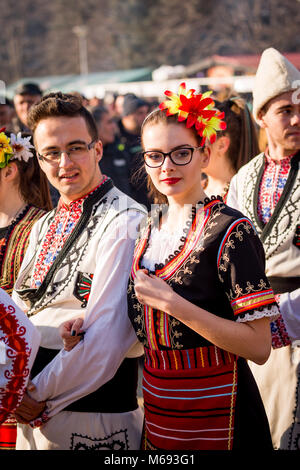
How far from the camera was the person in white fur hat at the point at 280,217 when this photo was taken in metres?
2.71

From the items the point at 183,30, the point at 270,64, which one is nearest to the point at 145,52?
the point at 183,30

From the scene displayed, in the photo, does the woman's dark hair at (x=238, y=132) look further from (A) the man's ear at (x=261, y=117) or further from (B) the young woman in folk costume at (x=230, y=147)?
(A) the man's ear at (x=261, y=117)

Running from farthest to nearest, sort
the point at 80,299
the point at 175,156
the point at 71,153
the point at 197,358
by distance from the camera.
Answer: the point at 71,153 < the point at 80,299 < the point at 175,156 < the point at 197,358

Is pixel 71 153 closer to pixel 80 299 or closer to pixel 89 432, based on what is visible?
pixel 80 299

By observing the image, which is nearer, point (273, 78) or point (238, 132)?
point (273, 78)

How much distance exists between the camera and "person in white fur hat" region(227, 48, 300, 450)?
8.89ft

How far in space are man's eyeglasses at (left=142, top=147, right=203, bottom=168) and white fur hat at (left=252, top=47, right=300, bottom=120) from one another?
1.03 meters

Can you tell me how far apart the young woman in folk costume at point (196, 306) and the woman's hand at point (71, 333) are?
→ 0.70ft

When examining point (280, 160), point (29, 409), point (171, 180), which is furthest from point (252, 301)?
point (280, 160)

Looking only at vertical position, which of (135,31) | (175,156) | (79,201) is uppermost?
(135,31)

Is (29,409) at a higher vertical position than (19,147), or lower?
lower

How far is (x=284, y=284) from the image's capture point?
2.74 meters

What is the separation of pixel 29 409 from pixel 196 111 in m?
1.30

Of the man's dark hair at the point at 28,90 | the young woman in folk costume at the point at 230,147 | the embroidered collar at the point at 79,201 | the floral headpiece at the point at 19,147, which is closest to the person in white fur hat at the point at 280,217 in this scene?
the young woman in folk costume at the point at 230,147
